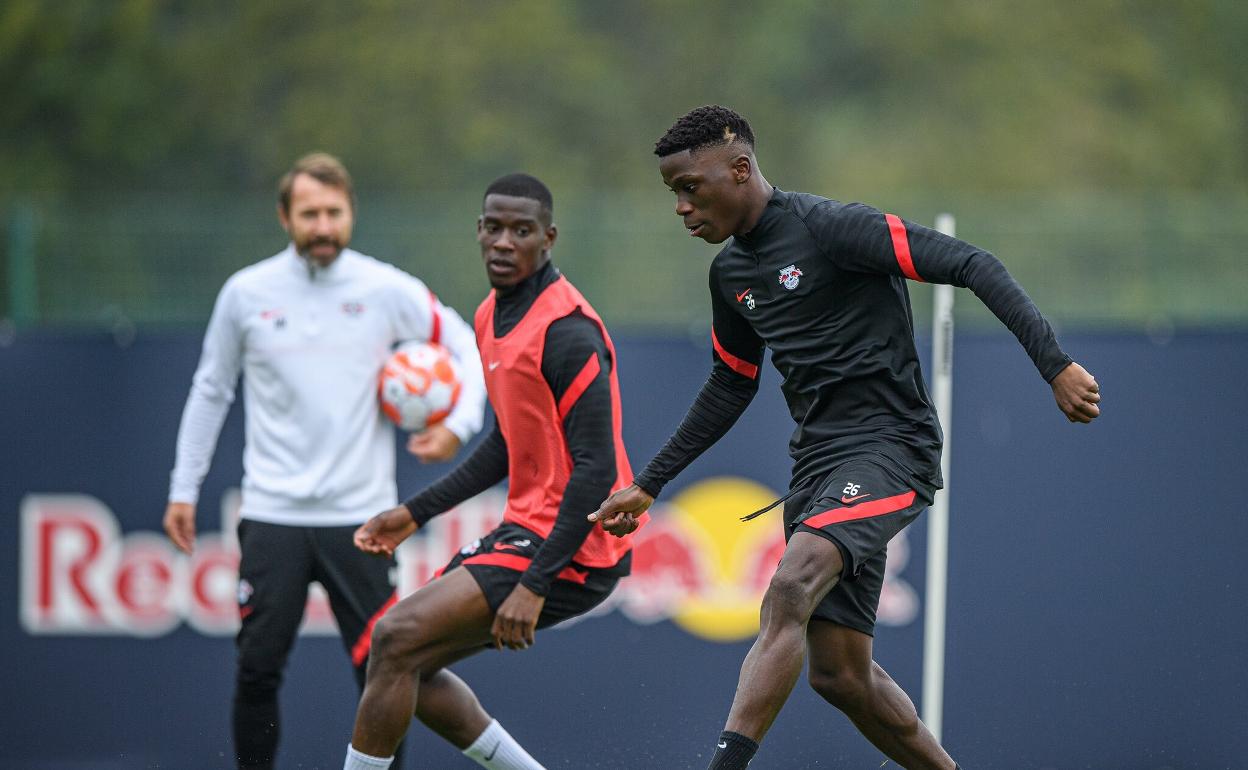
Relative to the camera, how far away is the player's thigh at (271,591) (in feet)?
20.9

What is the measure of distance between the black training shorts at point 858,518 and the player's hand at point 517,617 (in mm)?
879

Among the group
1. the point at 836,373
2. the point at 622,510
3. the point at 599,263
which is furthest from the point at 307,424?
the point at 599,263

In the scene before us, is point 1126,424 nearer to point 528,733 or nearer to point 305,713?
point 528,733

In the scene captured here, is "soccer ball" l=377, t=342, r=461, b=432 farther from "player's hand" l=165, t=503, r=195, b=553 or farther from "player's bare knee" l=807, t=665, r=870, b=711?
"player's bare knee" l=807, t=665, r=870, b=711

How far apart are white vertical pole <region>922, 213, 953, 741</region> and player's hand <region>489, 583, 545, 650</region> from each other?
7.33ft

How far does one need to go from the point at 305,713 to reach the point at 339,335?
247cm

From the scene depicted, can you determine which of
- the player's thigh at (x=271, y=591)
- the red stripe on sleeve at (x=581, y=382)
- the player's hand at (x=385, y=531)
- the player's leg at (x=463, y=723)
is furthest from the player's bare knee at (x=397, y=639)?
the player's thigh at (x=271, y=591)

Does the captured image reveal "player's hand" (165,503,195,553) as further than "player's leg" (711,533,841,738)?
Yes

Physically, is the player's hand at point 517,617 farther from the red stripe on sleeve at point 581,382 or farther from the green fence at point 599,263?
the green fence at point 599,263

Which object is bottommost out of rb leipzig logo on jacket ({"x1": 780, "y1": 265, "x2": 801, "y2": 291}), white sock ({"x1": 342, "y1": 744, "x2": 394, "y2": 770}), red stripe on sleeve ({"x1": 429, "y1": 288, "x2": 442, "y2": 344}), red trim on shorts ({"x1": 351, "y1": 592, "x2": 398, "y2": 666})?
white sock ({"x1": 342, "y1": 744, "x2": 394, "y2": 770})

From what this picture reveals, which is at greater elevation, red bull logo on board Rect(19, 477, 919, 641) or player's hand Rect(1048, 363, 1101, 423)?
player's hand Rect(1048, 363, 1101, 423)

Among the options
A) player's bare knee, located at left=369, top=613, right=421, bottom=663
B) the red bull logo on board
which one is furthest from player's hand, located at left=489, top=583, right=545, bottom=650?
the red bull logo on board

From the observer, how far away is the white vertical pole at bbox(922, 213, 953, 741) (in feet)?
23.1

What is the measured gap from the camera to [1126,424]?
7930 mm
